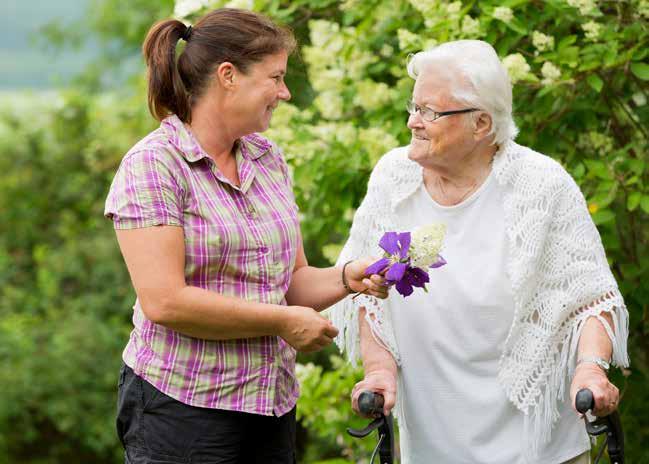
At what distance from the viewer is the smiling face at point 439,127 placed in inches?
113

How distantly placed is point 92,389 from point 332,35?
439cm

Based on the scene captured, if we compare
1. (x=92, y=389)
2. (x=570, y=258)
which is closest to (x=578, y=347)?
(x=570, y=258)

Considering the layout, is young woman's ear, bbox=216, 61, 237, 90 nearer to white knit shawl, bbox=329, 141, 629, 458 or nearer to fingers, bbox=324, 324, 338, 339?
fingers, bbox=324, 324, 338, 339

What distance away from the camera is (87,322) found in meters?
8.02

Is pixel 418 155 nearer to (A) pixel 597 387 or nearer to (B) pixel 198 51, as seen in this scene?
(B) pixel 198 51

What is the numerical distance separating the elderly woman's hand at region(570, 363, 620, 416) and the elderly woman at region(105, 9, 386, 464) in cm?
55

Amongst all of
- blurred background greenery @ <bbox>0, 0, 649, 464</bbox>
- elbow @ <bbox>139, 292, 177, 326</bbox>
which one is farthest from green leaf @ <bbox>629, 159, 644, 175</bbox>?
elbow @ <bbox>139, 292, 177, 326</bbox>

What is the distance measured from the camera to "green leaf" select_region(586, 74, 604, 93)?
3.66 m

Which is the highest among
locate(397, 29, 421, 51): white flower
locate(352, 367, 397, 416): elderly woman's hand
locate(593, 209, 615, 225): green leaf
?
locate(397, 29, 421, 51): white flower

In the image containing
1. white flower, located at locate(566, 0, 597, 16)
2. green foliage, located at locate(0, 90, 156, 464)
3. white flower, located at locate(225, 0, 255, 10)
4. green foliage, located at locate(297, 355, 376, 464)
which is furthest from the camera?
green foliage, located at locate(0, 90, 156, 464)

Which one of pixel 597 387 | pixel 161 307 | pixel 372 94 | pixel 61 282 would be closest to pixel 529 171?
pixel 597 387

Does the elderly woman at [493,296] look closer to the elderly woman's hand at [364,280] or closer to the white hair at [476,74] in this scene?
the white hair at [476,74]

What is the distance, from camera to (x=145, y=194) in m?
2.47

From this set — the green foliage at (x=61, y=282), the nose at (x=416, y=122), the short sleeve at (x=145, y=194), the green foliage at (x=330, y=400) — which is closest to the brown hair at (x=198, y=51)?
the short sleeve at (x=145, y=194)
